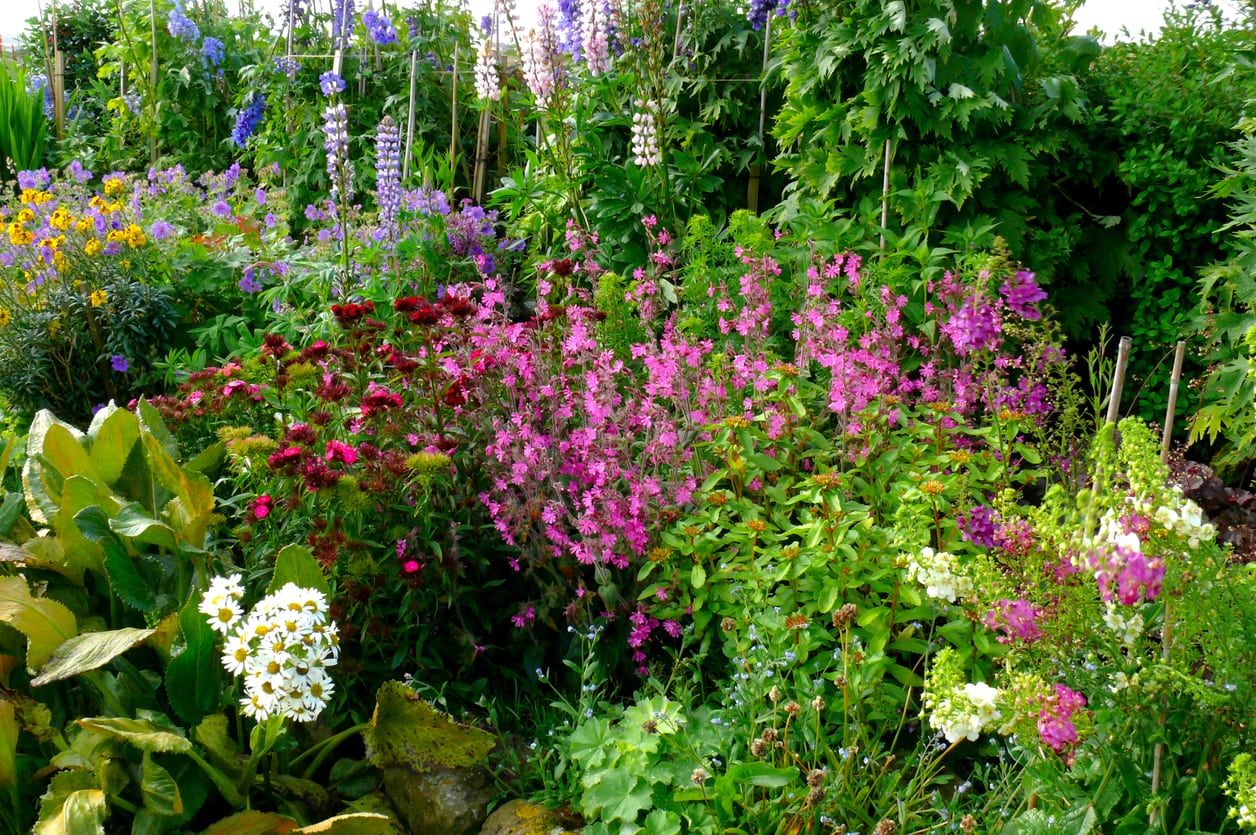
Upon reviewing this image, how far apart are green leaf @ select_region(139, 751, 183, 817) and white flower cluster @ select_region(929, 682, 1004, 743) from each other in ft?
5.28

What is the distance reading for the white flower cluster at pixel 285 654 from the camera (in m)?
2.06

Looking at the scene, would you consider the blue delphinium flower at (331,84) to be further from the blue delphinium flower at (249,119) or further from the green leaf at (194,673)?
the green leaf at (194,673)

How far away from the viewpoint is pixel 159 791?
2.30 metres

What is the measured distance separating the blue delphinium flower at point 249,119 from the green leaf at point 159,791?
6.12 m

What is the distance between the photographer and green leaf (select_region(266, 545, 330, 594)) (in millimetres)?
2535

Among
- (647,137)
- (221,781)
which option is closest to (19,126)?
(647,137)

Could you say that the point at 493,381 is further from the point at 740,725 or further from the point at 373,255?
the point at 373,255

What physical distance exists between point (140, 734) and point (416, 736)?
0.61 m

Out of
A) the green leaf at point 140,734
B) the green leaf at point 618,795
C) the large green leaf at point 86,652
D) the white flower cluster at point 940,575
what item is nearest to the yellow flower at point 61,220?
the large green leaf at point 86,652

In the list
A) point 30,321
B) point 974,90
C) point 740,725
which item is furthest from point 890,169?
point 30,321

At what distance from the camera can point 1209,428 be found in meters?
3.84

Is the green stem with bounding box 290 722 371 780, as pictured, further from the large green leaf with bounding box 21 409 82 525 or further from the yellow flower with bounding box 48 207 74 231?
the yellow flower with bounding box 48 207 74 231

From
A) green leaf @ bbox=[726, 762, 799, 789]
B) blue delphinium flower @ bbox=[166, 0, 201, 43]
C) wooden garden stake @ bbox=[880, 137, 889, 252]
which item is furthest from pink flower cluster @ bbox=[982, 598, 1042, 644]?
blue delphinium flower @ bbox=[166, 0, 201, 43]

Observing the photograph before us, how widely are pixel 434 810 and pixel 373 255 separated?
2831 millimetres
